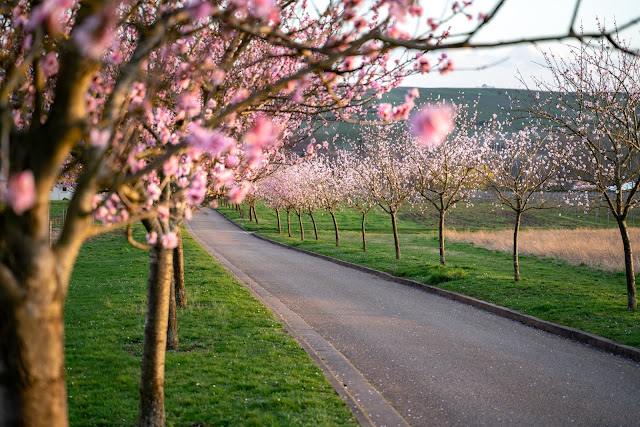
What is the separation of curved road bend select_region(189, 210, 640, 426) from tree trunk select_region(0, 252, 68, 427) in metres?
4.65

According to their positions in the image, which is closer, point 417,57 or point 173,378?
point 417,57

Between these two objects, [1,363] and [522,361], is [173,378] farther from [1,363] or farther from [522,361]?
[522,361]

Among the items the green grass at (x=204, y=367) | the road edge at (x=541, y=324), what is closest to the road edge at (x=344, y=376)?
the green grass at (x=204, y=367)

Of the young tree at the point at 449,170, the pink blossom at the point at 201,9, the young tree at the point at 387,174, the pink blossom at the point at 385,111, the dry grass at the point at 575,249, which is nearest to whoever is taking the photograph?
the pink blossom at the point at 201,9

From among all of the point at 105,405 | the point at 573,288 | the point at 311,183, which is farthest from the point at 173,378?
the point at 311,183

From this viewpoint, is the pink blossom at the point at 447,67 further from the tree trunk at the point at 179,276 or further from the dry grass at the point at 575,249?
the dry grass at the point at 575,249

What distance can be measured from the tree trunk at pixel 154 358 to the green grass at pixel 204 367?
502 mm

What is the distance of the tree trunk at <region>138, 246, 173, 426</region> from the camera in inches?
222

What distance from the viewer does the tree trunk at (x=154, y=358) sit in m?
5.64

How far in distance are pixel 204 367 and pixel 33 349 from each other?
17.6ft

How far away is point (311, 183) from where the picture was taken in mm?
37406

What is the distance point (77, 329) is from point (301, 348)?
4.60m

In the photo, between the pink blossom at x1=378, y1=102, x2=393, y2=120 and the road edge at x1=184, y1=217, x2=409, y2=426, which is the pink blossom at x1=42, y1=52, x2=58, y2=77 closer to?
the pink blossom at x1=378, y1=102, x2=393, y2=120

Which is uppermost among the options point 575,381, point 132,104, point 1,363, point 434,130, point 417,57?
point 417,57
